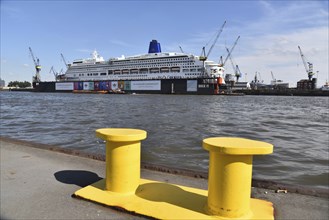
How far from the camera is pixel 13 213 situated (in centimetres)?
245

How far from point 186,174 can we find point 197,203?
1.03 metres

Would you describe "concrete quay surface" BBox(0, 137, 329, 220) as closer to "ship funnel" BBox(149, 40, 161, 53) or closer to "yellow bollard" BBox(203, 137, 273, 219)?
"yellow bollard" BBox(203, 137, 273, 219)

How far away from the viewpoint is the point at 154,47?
267 ft

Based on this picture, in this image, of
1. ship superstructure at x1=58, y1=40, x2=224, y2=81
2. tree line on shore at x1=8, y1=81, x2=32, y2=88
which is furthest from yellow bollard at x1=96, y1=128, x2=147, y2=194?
tree line on shore at x1=8, y1=81, x2=32, y2=88

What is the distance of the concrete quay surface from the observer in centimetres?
246

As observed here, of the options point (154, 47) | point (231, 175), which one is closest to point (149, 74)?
point (154, 47)

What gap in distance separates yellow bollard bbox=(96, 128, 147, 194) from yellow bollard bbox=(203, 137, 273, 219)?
0.84m

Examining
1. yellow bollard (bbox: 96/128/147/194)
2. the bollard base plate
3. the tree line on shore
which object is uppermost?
the tree line on shore

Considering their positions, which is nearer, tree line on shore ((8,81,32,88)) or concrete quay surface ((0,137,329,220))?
concrete quay surface ((0,137,329,220))

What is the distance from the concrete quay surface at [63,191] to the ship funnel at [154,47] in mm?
78713

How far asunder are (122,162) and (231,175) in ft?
3.77

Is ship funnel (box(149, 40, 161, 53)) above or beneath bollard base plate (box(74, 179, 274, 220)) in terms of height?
above

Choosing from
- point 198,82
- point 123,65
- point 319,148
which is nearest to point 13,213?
point 319,148

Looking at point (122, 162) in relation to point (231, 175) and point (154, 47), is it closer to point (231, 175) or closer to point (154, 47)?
point (231, 175)
